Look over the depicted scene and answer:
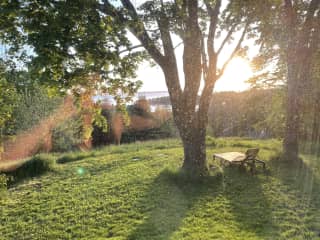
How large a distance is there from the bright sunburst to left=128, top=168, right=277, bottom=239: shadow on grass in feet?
7.33

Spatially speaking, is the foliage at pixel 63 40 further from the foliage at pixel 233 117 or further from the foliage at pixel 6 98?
the foliage at pixel 233 117

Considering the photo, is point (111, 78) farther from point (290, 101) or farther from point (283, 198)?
point (290, 101)

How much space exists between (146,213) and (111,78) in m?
2.21

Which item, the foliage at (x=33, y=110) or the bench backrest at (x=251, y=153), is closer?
the bench backrest at (x=251, y=153)

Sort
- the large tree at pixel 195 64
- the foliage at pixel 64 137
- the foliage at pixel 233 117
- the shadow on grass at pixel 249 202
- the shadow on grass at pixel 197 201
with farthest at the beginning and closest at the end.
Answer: the foliage at pixel 233 117 → the foliage at pixel 64 137 → the large tree at pixel 195 64 → the shadow on grass at pixel 197 201 → the shadow on grass at pixel 249 202

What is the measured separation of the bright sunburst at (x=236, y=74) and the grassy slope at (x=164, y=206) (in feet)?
7.18

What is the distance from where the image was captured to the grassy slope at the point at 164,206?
146 inches

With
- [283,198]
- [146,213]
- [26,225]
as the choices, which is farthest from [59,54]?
[283,198]

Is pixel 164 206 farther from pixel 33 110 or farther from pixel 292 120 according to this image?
pixel 33 110

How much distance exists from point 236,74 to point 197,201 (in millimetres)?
4310

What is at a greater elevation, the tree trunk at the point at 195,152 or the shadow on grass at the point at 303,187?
the tree trunk at the point at 195,152

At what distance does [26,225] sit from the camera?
14.5 ft

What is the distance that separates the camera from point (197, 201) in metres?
4.69

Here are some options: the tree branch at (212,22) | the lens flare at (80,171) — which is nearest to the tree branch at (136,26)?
the tree branch at (212,22)
